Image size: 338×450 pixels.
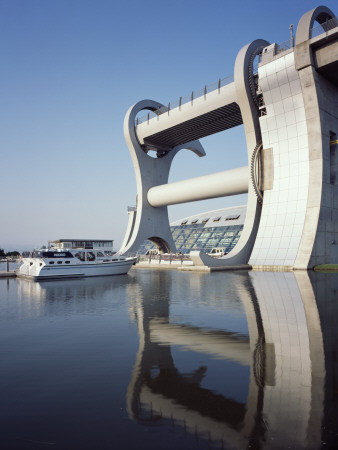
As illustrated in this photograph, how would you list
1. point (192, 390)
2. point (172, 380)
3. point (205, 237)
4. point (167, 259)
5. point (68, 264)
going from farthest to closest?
point (205, 237)
point (167, 259)
point (68, 264)
point (172, 380)
point (192, 390)

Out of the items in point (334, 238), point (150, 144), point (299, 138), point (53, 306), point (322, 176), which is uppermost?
point (150, 144)

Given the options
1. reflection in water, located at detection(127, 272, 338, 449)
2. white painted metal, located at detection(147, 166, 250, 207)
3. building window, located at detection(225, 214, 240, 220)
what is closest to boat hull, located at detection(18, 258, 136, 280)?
Answer: white painted metal, located at detection(147, 166, 250, 207)

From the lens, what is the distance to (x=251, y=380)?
5.45 metres

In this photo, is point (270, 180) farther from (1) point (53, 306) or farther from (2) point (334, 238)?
(1) point (53, 306)

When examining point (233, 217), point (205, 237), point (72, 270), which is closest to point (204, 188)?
point (72, 270)

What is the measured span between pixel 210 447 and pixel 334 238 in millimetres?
30349

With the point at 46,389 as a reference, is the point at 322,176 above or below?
above

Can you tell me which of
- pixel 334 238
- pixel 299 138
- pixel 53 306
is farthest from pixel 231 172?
pixel 53 306

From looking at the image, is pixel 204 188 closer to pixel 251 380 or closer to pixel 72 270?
pixel 72 270

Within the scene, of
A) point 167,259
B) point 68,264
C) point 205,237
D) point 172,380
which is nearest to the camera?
point 172,380

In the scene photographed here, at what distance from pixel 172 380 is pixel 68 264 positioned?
24837 mm

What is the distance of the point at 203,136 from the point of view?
152 ft

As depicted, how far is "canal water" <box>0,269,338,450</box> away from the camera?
12.8ft

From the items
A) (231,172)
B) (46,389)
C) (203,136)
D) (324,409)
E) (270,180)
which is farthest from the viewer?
(203,136)
